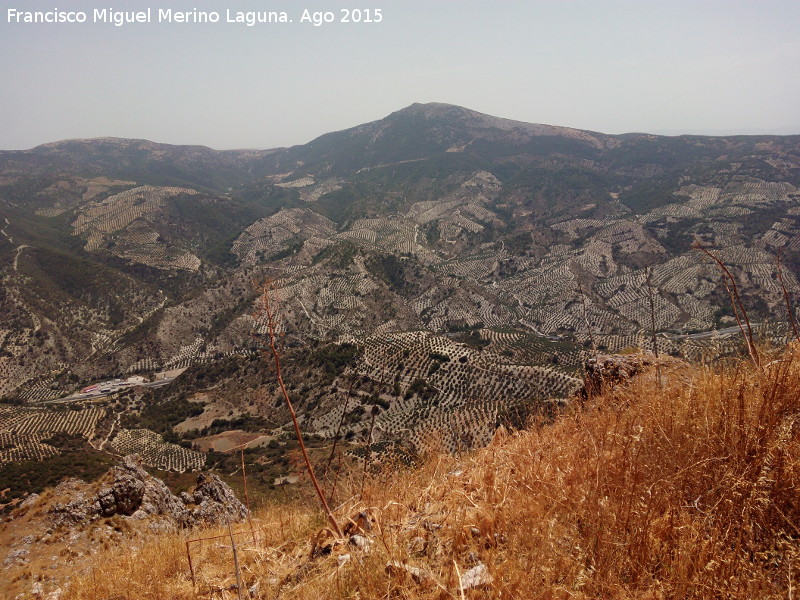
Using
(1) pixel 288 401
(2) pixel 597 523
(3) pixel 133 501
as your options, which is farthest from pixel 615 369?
(3) pixel 133 501

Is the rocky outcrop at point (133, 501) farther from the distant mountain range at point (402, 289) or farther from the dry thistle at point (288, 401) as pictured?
the distant mountain range at point (402, 289)

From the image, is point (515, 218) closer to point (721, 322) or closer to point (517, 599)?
point (721, 322)

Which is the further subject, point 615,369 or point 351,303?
point 351,303

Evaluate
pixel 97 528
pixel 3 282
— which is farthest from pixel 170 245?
pixel 97 528

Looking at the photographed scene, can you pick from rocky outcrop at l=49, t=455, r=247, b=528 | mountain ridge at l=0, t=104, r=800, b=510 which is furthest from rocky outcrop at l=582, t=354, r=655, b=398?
rocky outcrop at l=49, t=455, r=247, b=528

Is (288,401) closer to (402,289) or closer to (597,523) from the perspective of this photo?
(597,523)

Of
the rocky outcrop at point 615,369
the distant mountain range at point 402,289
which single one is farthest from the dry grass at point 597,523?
the distant mountain range at point 402,289
